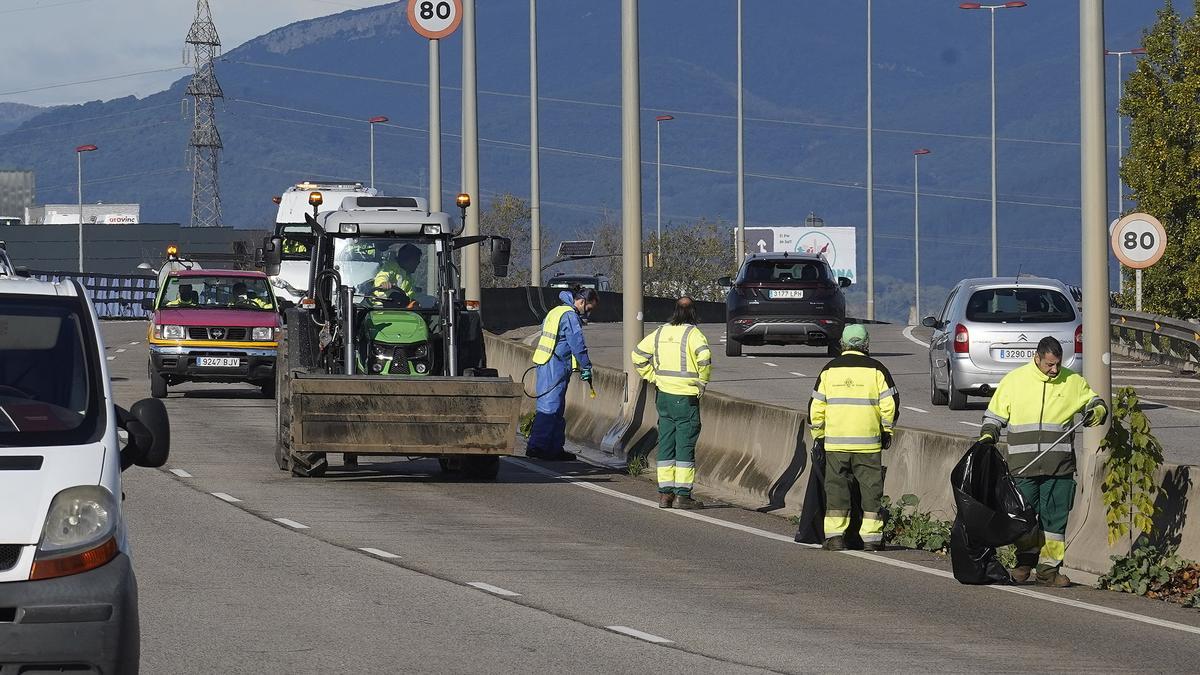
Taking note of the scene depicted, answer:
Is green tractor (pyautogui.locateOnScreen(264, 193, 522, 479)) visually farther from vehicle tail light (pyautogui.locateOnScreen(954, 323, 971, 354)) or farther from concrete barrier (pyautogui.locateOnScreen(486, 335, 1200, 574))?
vehicle tail light (pyautogui.locateOnScreen(954, 323, 971, 354))

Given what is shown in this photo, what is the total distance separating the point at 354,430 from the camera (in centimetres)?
1898

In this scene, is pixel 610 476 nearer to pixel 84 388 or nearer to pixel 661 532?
pixel 661 532

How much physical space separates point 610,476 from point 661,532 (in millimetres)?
4797

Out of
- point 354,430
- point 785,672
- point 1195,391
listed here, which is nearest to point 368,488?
point 354,430

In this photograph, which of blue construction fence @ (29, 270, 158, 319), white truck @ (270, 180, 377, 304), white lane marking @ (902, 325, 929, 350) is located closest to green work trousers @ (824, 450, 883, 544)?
white truck @ (270, 180, 377, 304)

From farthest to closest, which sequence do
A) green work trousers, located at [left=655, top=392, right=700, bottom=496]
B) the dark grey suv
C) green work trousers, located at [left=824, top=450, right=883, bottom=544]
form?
the dark grey suv, green work trousers, located at [left=655, top=392, right=700, bottom=496], green work trousers, located at [left=824, top=450, right=883, bottom=544]

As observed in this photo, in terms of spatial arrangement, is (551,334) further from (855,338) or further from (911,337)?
(911,337)

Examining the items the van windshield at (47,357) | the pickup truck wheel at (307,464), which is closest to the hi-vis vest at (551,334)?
the pickup truck wheel at (307,464)

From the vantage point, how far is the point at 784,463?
1861cm

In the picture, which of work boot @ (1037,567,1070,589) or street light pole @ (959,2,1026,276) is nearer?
work boot @ (1037,567,1070,589)

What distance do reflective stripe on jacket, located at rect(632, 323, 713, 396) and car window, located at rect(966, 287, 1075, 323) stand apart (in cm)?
883

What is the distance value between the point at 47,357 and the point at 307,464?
36.2ft

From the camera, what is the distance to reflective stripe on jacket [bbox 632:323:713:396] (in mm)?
18094

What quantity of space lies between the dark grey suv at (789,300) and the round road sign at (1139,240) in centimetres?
524
